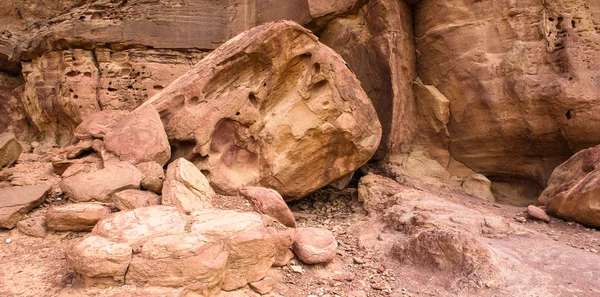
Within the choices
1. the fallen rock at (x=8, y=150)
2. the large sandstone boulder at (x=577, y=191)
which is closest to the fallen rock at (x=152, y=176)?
the fallen rock at (x=8, y=150)

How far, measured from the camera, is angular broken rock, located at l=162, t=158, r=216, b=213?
3.08 m

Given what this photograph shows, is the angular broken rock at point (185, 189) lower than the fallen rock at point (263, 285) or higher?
higher

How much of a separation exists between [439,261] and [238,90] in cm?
315

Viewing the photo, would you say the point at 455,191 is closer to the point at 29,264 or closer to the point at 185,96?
the point at 185,96

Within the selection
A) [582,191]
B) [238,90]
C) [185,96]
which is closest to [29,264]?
[185,96]

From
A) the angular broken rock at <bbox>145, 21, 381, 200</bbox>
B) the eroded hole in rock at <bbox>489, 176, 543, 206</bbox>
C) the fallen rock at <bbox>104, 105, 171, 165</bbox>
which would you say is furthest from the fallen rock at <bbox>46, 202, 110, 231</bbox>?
the eroded hole in rock at <bbox>489, 176, 543, 206</bbox>

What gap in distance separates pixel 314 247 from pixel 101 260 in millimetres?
1608

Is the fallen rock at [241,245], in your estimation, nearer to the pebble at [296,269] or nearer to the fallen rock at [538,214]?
the pebble at [296,269]

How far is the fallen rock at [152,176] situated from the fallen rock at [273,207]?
911 mm

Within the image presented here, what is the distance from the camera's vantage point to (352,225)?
4449mm

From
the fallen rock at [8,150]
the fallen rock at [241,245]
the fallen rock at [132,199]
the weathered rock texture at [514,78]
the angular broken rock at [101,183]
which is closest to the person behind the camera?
the fallen rock at [241,245]

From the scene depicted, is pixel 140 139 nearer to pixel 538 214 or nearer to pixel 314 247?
pixel 314 247

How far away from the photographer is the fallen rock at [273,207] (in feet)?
11.4

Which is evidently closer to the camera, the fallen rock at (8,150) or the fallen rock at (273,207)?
the fallen rock at (273,207)
